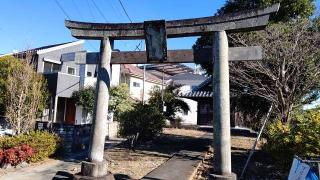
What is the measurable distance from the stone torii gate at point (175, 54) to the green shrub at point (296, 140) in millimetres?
2150

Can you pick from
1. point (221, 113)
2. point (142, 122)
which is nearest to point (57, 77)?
point (142, 122)

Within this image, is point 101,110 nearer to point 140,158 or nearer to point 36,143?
point 140,158

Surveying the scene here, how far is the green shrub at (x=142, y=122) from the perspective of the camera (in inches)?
666

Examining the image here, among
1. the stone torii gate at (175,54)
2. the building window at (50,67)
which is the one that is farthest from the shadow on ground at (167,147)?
the building window at (50,67)

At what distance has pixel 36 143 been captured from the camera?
13562 millimetres

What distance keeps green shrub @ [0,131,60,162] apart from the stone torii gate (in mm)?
5009

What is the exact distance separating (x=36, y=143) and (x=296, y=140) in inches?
383

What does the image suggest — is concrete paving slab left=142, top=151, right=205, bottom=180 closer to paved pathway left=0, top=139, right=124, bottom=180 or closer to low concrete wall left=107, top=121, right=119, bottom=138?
paved pathway left=0, top=139, right=124, bottom=180

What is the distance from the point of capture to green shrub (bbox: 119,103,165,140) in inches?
666

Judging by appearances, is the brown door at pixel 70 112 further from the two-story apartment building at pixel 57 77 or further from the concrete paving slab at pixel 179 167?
the concrete paving slab at pixel 179 167

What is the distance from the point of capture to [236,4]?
1736cm

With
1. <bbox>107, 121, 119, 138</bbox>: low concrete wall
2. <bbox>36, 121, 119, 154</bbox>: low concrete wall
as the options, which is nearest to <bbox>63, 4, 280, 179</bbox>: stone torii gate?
<bbox>36, 121, 119, 154</bbox>: low concrete wall

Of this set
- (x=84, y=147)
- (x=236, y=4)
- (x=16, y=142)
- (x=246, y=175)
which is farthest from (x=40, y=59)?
(x=246, y=175)

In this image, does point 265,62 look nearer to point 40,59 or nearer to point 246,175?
point 246,175
